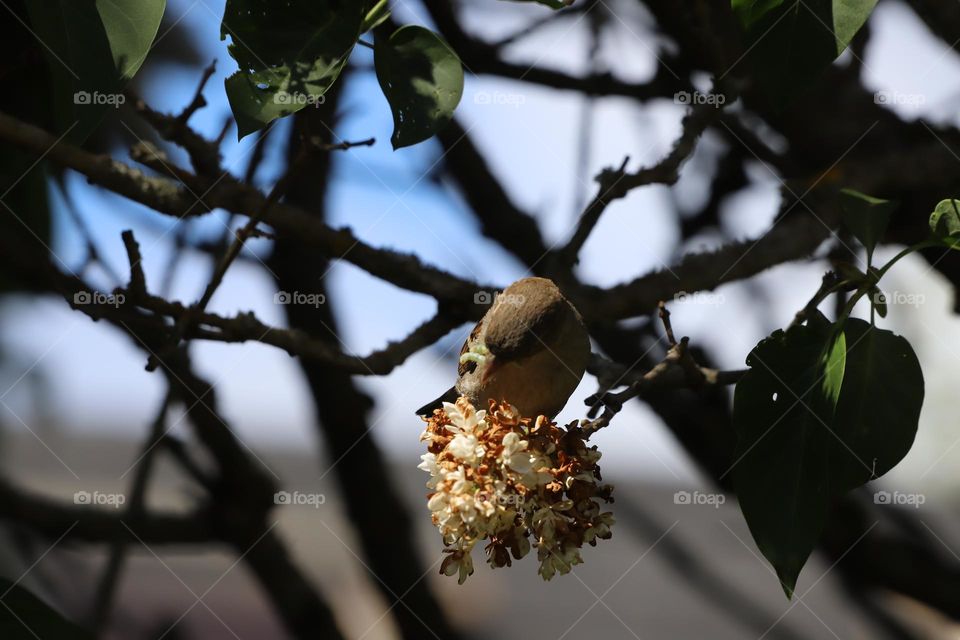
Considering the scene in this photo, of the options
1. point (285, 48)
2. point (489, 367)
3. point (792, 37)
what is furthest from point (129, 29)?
point (792, 37)

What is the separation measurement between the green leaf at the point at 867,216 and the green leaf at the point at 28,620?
1.25m

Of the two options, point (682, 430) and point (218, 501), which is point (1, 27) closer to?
point (218, 501)

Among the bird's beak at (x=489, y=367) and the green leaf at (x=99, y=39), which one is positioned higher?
the green leaf at (x=99, y=39)

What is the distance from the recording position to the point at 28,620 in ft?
4.07

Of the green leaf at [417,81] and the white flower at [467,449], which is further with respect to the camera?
the green leaf at [417,81]

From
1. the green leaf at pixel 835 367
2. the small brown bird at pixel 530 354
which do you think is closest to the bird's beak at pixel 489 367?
the small brown bird at pixel 530 354

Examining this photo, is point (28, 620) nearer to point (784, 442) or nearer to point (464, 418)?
point (464, 418)

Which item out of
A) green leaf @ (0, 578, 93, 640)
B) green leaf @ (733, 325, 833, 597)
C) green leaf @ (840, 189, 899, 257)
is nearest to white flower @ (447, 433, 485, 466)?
green leaf @ (733, 325, 833, 597)

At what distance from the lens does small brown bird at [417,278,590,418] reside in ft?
3.10

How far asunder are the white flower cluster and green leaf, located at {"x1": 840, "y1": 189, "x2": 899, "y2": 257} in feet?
1.75

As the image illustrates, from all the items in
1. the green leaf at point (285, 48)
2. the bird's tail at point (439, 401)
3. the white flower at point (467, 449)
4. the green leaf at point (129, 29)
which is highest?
the green leaf at point (285, 48)

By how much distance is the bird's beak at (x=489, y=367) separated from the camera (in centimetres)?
95

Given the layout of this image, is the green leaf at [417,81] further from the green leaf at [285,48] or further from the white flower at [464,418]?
the white flower at [464,418]

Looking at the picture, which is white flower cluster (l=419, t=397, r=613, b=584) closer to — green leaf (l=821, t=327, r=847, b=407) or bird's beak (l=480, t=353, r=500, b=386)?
bird's beak (l=480, t=353, r=500, b=386)
